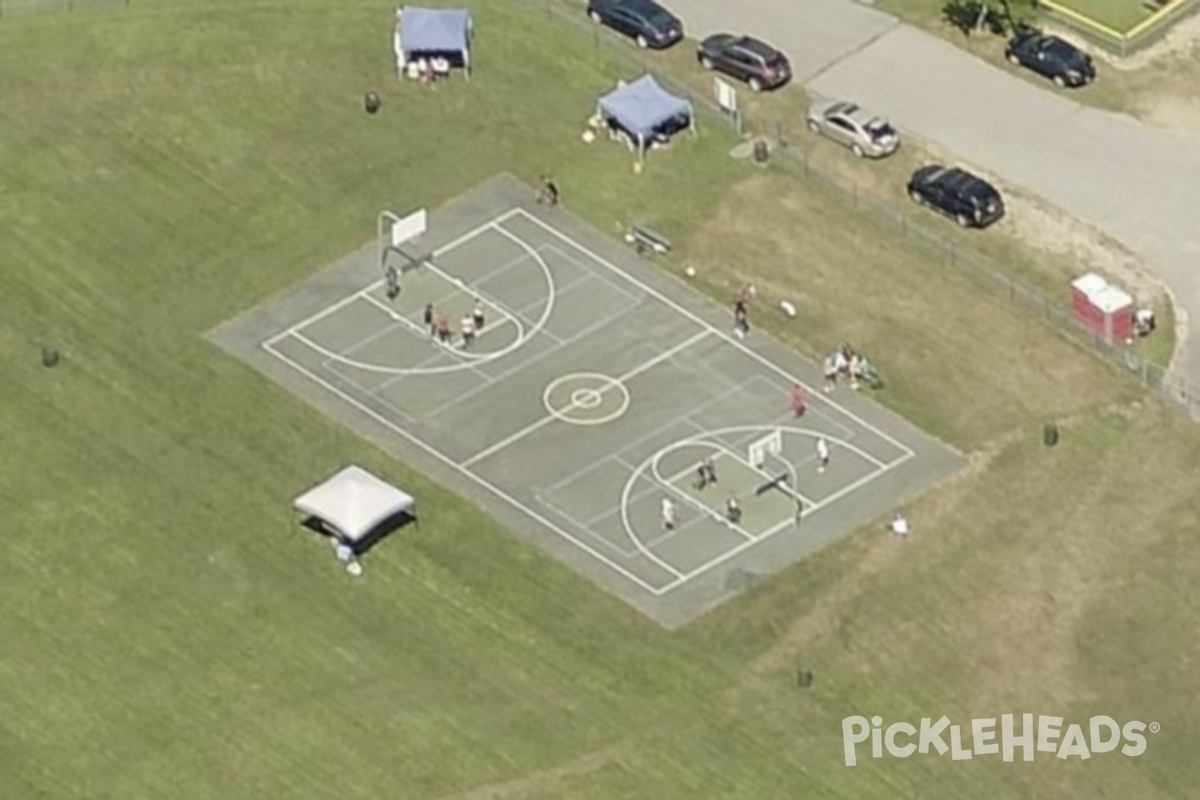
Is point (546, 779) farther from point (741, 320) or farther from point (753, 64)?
point (753, 64)

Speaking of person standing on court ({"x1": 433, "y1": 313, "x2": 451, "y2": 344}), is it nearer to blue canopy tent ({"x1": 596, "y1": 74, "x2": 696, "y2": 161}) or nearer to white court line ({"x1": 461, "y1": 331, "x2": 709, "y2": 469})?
white court line ({"x1": 461, "y1": 331, "x2": 709, "y2": 469})

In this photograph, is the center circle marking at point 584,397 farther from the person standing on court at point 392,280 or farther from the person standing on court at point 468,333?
the person standing on court at point 392,280

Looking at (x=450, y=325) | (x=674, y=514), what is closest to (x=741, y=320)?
(x=450, y=325)

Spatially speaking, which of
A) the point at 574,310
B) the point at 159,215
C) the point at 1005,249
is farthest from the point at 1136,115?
the point at 159,215

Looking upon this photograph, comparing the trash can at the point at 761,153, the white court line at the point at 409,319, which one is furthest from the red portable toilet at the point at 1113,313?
the white court line at the point at 409,319

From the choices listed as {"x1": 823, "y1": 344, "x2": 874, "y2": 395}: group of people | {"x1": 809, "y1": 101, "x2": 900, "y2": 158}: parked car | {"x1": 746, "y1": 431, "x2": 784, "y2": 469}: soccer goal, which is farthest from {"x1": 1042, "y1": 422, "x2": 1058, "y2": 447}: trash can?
{"x1": 809, "y1": 101, "x2": 900, "y2": 158}: parked car
